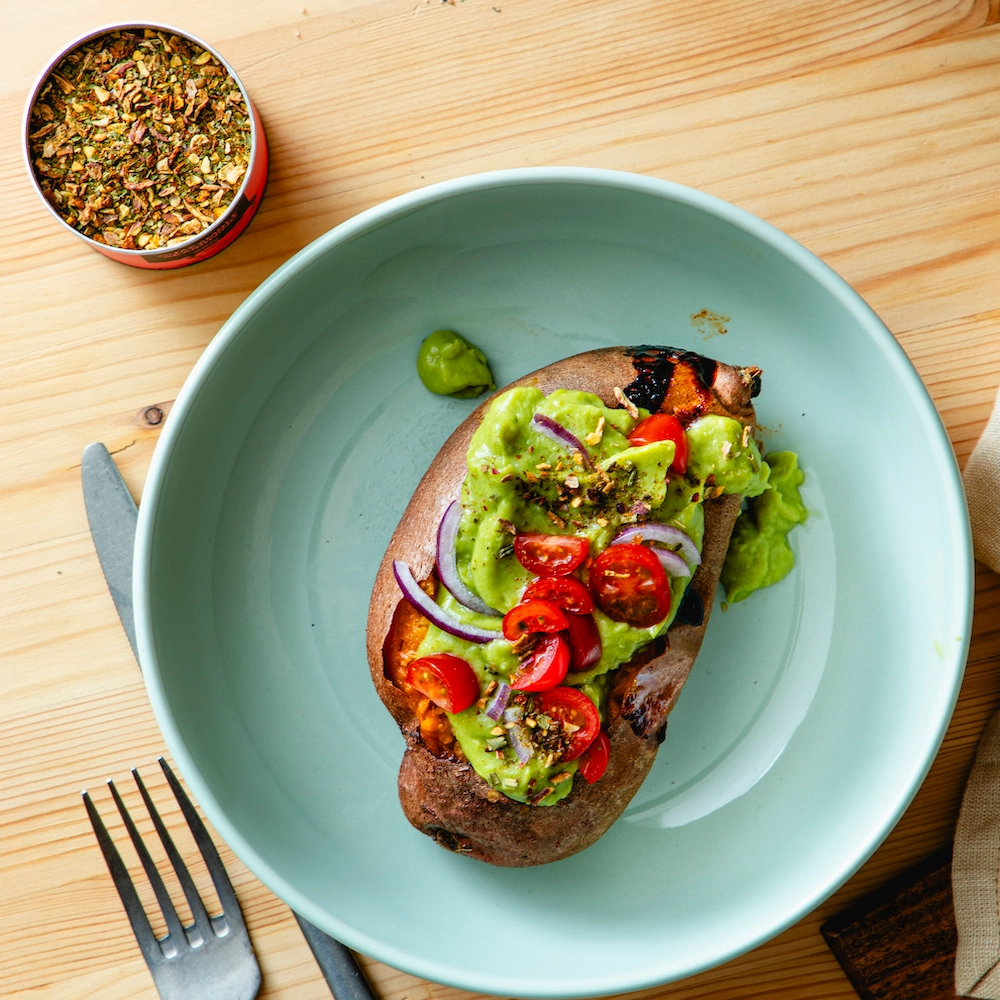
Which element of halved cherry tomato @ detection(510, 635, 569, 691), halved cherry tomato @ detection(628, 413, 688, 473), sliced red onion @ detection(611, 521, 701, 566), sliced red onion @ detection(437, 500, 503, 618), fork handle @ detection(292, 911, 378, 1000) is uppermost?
halved cherry tomato @ detection(628, 413, 688, 473)

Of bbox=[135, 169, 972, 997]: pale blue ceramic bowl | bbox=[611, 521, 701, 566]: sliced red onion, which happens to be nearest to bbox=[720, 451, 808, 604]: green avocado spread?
bbox=[135, 169, 972, 997]: pale blue ceramic bowl

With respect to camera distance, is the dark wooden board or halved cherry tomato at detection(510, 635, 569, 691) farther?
the dark wooden board

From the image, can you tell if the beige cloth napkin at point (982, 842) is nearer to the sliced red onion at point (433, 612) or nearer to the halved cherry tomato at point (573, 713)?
the halved cherry tomato at point (573, 713)

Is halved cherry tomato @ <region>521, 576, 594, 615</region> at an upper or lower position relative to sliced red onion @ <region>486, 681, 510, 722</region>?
upper

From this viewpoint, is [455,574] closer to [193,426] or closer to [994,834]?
[193,426]

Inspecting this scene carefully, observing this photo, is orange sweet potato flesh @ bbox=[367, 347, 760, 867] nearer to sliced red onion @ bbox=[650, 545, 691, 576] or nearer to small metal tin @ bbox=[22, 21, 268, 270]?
sliced red onion @ bbox=[650, 545, 691, 576]

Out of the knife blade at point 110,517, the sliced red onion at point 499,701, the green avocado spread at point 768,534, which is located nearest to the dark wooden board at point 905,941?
the green avocado spread at point 768,534
